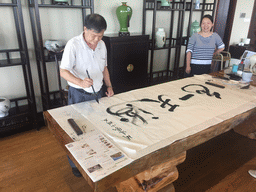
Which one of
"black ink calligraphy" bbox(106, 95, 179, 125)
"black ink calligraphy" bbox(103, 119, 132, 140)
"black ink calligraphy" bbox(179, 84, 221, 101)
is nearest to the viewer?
"black ink calligraphy" bbox(103, 119, 132, 140)

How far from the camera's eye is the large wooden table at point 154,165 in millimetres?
915

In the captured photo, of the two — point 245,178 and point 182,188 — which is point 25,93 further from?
point 245,178

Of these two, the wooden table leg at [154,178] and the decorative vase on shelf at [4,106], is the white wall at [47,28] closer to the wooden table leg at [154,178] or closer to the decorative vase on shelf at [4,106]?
the decorative vase on shelf at [4,106]

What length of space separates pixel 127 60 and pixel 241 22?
12.7ft

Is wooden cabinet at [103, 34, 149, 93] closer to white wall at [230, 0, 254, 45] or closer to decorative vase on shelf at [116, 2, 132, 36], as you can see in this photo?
decorative vase on shelf at [116, 2, 132, 36]

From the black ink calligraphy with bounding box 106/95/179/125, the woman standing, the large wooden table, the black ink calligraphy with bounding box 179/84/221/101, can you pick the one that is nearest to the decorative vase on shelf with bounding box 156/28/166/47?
the woman standing

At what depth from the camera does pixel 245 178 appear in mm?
1840

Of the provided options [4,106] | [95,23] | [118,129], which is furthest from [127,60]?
[118,129]

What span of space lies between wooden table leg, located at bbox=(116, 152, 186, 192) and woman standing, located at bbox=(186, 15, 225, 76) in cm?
179

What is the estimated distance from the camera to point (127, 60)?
285 cm

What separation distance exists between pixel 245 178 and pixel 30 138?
92.6 inches

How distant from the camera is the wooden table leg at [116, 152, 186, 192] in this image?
3.87 feet

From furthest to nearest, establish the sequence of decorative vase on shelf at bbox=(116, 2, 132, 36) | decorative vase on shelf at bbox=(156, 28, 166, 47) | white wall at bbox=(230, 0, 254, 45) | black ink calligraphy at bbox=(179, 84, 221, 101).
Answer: white wall at bbox=(230, 0, 254, 45)
decorative vase on shelf at bbox=(156, 28, 166, 47)
decorative vase on shelf at bbox=(116, 2, 132, 36)
black ink calligraphy at bbox=(179, 84, 221, 101)

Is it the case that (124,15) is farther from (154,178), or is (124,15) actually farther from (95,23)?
(154,178)
